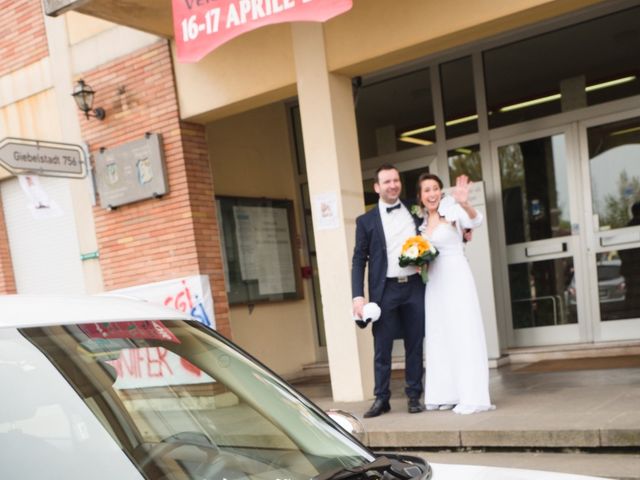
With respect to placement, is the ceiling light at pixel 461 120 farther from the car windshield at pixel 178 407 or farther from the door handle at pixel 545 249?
the car windshield at pixel 178 407

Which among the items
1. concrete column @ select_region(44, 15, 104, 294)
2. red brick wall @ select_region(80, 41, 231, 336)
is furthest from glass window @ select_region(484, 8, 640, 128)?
concrete column @ select_region(44, 15, 104, 294)

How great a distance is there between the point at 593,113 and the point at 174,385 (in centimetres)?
686

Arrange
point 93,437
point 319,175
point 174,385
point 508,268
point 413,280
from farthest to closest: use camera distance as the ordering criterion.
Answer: point 508,268 → point 319,175 → point 413,280 → point 174,385 → point 93,437

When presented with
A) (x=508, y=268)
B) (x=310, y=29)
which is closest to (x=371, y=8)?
(x=310, y=29)

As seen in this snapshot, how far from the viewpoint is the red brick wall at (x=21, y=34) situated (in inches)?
374

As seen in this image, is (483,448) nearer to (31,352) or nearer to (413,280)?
(413,280)

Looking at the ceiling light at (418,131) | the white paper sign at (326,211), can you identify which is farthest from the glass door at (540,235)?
the white paper sign at (326,211)

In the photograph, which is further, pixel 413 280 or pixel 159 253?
pixel 159 253

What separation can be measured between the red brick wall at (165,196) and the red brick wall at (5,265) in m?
2.71

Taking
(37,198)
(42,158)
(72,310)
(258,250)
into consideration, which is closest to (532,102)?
(258,250)

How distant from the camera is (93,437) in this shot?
1.89 meters

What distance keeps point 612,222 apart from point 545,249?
0.85 meters

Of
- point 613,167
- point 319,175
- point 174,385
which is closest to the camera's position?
point 174,385

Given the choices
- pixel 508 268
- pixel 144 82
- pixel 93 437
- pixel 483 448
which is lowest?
pixel 483 448
